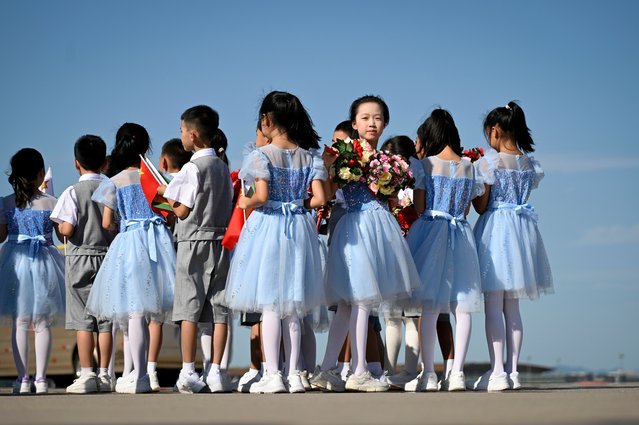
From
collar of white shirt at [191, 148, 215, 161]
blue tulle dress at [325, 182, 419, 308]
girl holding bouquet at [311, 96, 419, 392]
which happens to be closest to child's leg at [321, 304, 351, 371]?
girl holding bouquet at [311, 96, 419, 392]

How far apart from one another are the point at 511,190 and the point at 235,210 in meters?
2.34

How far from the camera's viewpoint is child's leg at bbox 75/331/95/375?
9.84m

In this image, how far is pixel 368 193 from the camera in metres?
9.16

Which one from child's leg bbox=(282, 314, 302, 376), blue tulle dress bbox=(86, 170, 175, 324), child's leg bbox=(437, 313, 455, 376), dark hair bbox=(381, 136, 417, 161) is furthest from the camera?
dark hair bbox=(381, 136, 417, 161)

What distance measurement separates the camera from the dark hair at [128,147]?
32.4 feet

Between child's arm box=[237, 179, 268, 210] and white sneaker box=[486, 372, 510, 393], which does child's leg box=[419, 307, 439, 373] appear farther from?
child's arm box=[237, 179, 268, 210]

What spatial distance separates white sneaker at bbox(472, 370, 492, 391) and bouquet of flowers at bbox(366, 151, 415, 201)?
1678 millimetres

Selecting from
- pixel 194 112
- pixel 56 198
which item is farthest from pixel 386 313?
pixel 56 198

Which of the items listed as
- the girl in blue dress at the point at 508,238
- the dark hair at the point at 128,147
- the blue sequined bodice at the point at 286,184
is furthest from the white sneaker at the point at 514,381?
the dark hair at the point at 128,147

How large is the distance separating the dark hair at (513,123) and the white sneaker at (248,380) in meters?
2.90

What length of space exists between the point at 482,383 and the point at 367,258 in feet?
4.83

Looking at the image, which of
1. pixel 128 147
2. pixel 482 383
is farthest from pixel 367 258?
pixel 128 147

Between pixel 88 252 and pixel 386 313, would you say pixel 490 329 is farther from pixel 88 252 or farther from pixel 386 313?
pixel 88 252

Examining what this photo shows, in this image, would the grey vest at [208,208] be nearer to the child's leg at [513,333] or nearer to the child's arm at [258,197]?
the child's arm at [258,197]
